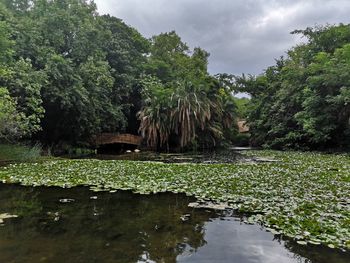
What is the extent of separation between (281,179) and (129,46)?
21645 millimetres

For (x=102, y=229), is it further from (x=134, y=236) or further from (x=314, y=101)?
(x=314, y=101)

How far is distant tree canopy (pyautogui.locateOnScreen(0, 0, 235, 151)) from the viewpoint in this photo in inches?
622

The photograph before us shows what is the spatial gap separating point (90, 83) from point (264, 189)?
52.5 feet

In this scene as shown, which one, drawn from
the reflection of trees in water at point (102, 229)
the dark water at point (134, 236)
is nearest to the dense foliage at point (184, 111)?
the reflection of trees in water at point (102, 229)

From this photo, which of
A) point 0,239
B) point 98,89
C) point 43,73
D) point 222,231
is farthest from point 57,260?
point 98,89

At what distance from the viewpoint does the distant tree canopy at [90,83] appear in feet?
51.8

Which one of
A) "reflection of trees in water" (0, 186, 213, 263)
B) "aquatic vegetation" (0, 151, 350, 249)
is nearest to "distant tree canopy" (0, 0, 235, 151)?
"aquatic vegetation" (0, 151, 350, 249)

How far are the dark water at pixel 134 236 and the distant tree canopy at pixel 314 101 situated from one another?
1556cm

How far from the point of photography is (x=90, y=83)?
66.5ft

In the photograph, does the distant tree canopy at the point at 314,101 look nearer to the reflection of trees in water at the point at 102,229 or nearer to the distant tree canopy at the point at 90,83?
the distant tree canopy at the point at 90,83

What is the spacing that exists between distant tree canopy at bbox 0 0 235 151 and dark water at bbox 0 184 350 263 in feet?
29.7

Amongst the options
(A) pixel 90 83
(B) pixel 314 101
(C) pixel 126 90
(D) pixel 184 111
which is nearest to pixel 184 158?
(D) pixel 184 111

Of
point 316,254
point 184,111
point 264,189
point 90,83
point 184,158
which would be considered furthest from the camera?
point 184,111

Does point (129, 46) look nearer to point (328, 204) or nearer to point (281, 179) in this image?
point (281, 179)
